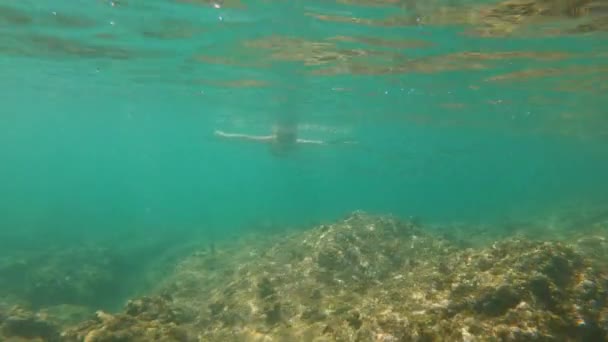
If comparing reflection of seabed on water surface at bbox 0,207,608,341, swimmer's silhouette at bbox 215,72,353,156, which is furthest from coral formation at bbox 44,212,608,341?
swimmer's silhouette at bbox 215,72,353,156

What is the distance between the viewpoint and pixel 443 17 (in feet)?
54.0

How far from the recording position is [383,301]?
865 cm

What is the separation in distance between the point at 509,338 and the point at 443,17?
1321 centimetres

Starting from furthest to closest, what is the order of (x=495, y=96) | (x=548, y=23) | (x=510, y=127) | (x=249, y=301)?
(x=510, y=127) → (x=495, y=96) → (x=548, y=23) → (x=249, y=301)

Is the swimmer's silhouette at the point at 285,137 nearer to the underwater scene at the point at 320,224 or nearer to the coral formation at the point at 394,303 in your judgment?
the underwater scene at the point at 320,224

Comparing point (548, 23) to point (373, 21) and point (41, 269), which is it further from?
point (41, 269)

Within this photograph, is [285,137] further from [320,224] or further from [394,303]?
[394,303]

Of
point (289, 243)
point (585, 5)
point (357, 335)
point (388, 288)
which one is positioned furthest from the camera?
point (289, 243)

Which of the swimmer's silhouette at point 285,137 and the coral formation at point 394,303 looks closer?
the coral formation at point 394,303

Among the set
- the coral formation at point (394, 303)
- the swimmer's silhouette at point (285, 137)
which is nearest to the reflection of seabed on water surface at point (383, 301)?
the coral formation at point (394, 303)

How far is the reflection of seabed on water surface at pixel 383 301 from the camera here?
22.5 feet

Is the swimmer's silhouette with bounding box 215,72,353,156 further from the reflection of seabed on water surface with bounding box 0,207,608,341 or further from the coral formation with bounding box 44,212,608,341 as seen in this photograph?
the coral formation with bounding box 44,212,608,341

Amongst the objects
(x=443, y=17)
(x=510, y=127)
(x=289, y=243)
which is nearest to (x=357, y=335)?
(x=289, y=243)

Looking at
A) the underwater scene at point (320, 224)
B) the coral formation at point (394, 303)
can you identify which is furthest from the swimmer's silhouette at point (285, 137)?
the coral formation at point (394, 303)
